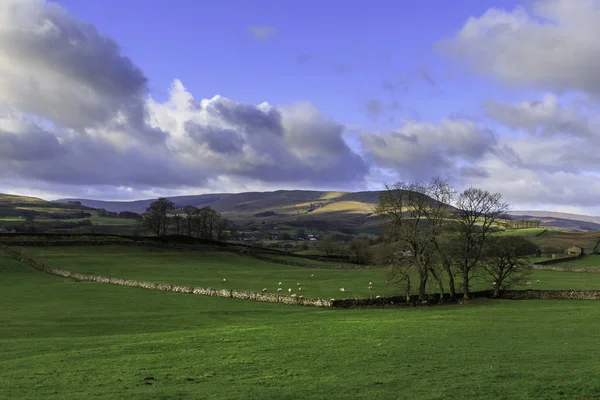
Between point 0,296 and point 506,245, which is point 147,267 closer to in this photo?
point 0,296

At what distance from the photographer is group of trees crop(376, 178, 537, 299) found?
4775 centimetres

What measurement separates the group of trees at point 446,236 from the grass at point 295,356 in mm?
12137

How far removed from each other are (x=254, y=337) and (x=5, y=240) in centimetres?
8364

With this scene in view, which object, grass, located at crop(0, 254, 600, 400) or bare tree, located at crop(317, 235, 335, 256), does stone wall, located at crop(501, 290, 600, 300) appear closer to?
grass, located at crop(0, 254, 600, 400)

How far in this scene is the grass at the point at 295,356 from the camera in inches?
567

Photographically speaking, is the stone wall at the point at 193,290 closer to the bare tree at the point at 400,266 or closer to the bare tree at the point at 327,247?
the bare tree at the point at 400,266

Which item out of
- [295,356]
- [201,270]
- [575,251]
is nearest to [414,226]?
[295,356]

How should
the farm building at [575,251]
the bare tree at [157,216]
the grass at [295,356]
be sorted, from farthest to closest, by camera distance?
the farm building at [575,251]
the bare tree at [157,216]
the grass at [295,356]

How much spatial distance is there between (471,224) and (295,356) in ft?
115

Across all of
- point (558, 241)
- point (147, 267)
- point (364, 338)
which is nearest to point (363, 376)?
point (364, 338)

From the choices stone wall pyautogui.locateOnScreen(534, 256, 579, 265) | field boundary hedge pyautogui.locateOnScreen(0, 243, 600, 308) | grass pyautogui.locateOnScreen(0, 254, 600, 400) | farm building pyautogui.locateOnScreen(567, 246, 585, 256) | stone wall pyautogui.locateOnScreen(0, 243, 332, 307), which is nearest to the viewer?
grass pyautogui.locateOnScreen(0, 254, 600, 400)

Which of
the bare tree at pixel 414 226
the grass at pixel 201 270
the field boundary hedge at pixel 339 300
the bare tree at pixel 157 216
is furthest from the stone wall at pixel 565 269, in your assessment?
the bare tree at pixel 157 216

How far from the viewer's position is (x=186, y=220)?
133 metres

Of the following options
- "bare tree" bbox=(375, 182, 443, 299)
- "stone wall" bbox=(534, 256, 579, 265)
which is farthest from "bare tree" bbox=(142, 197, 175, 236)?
"stone wall" bbox=(534, 256, 579, 265)
